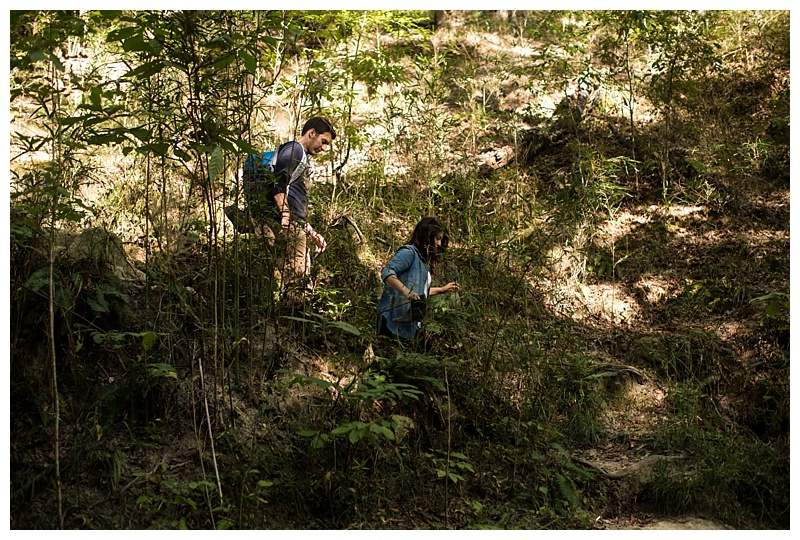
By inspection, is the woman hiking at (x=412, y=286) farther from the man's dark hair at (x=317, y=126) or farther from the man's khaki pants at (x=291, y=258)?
the man's dark hair at (x=317, y=126)

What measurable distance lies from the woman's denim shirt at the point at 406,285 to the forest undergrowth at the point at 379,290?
216 millimetres

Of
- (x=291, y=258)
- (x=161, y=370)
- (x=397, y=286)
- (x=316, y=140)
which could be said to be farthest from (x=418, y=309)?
(x=161, y=370)

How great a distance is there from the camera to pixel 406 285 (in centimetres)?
467

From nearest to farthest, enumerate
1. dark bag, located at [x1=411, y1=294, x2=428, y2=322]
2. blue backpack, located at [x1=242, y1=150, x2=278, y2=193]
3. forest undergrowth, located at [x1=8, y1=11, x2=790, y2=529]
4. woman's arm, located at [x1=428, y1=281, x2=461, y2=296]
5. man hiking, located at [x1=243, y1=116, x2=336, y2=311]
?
forest undergrowth, located at [x1=8, y1=11, x2=790, y2=529]
blue backpack, located at [x1=242, y1=150, x2=278, y2=193]
man hiking, located at [x1=243, y1=116, x2=336, y2=311]
woman's arm, located at [x1=428, y1=281, x2=461, y2=296]
dark bag, located at [x1=411, y1=294, x2=428, y2=322]

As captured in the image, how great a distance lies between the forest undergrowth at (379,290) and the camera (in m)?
3.46

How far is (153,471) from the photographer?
3.54m

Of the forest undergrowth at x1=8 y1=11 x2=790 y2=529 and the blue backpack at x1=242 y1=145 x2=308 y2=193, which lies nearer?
the forest undergrowth at x1=8 y1=11 x2=790 y2=529

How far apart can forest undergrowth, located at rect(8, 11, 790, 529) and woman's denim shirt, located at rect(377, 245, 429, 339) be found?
0.22 metres

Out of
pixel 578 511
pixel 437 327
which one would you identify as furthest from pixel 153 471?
pixel 578 511

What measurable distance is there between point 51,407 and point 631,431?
411cm

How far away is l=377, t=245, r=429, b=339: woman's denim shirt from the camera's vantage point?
466cm

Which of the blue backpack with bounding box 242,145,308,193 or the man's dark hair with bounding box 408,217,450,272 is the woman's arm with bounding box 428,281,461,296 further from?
the blue backpack with bounding box 242,145,308,193

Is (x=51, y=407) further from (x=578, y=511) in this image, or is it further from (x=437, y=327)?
(x=578, y=511)

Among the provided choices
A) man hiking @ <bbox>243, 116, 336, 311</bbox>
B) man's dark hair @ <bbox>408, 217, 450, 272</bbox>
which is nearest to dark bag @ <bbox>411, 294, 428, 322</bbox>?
man's dark hair @ <bbox>408, 217, 450, 272</bbox>
